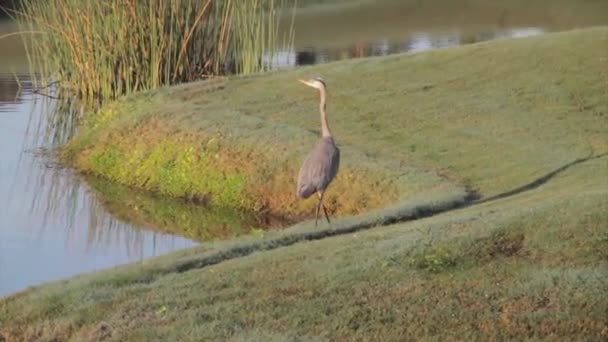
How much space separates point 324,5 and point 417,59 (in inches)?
724

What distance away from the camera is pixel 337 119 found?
15133 millimetres

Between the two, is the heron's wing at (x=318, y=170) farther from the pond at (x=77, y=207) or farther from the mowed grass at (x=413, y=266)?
the pond at (x=77, y=207)

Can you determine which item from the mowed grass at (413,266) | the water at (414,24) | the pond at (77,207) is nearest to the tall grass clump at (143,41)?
the pond at (77,207)

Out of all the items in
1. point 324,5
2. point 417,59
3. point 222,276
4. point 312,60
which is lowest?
point 324,5

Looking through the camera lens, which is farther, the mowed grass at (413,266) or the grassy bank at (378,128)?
the grassy bank at (378,128)

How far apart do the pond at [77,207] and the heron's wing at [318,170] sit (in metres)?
1.72

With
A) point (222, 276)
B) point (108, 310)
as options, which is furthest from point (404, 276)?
point (108, 310)

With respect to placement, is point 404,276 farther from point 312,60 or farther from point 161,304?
point 312,60

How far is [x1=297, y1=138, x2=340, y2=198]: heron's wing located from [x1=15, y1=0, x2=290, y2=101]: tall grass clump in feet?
26.2

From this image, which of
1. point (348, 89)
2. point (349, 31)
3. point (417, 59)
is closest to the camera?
point (348, 89)

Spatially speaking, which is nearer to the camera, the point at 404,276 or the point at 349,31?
the point at 404,276

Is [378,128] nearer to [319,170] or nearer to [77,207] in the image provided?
[77,207]

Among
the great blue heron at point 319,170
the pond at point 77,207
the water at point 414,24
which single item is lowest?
the water at point 414,24

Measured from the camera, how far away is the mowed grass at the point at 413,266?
6363mm
